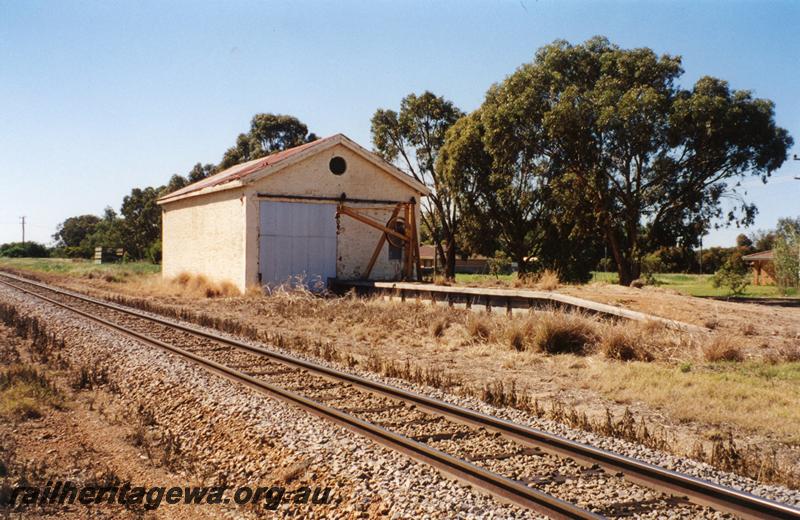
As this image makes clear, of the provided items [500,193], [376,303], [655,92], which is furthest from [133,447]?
[500,193]

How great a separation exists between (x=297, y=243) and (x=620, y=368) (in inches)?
633

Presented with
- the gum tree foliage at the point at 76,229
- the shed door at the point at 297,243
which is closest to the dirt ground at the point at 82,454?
the shed door at the point at 297,243

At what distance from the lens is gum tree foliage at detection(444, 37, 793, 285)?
79.8ft

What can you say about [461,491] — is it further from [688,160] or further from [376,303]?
[688,160]

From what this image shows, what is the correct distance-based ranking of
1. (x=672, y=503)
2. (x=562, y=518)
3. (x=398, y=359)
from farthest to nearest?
(x=398, y=359) → (x=672, y=503) → (x=562, y=518)

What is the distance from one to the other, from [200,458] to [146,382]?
3463 mm

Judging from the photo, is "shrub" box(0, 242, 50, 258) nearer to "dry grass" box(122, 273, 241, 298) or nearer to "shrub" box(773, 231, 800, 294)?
"dry grass" box(122, 273, 241, 298)

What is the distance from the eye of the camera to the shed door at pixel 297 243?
2403 cm

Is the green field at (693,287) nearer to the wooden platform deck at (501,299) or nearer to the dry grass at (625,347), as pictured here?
the wooden platform deck at (501,299)

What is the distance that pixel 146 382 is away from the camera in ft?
32.1

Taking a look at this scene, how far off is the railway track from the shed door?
1384cm

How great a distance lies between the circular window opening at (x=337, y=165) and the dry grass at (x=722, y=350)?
16.8 metres

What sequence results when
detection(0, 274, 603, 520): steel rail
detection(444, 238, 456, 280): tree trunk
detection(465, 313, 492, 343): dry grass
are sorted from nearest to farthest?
detection(0, 274, 603, 520): steel rail < detection(465, 313, 492, 343): dry grass < detection(444, 238, 456, 280): tree trunk

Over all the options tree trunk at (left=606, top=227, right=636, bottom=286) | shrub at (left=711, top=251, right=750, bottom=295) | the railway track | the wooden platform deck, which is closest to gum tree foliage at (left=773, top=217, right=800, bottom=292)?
shrub at (left=711, top=251, right=750, bottom=295)
